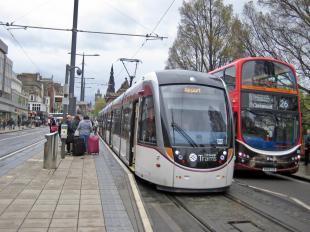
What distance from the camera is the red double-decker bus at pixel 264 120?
16266 mm

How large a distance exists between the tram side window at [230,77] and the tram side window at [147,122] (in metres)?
4.78

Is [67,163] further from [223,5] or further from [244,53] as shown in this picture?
[223,5]

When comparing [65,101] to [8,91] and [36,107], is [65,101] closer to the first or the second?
[8,91]

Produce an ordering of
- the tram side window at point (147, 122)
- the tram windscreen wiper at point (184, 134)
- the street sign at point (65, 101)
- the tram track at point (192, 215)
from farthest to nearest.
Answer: the street sign at point (65, 101) → the tram side window at point (147, 122) → the tram windscreen wiper at point (184, 134) → the tram track at point (192, 215)

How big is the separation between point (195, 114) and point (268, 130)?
5281 millimetres

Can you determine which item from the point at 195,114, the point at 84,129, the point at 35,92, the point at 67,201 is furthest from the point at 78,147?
the point at 35,92

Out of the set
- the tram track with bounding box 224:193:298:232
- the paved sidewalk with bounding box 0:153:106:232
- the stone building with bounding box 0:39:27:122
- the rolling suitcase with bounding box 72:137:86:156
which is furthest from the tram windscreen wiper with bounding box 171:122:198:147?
the stone building with bounding box 0:39:27:122

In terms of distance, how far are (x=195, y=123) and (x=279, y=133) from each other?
5.59 metres

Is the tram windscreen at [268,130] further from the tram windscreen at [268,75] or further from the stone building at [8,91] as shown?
the stone building at [8,91]

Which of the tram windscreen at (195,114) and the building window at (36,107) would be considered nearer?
the tram windscreen at (195,114)

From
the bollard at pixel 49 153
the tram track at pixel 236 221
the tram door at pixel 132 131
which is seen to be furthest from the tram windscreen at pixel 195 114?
the bollard at pixel 49 153

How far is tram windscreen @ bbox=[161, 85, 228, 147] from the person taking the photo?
38.7ft

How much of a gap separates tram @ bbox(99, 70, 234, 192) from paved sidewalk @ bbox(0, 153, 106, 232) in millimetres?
1572

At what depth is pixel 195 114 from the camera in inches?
477
